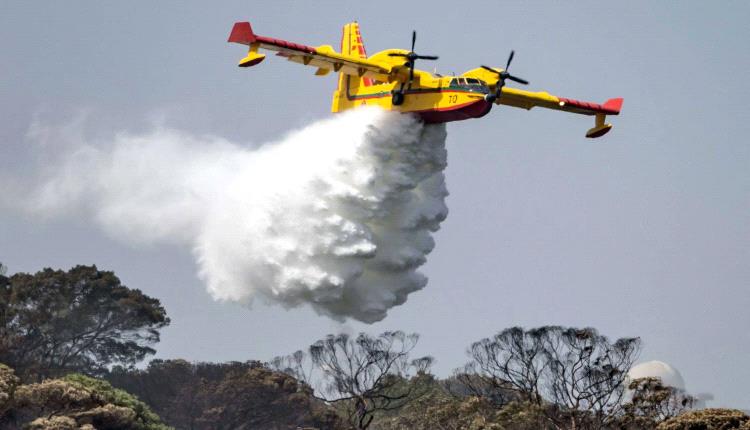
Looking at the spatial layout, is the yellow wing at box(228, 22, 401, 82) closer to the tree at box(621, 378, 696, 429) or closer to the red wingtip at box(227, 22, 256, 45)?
the red wingtip at box(227, 22, 256, 45)

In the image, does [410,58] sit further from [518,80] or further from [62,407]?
[62,407]

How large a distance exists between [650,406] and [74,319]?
153 ft

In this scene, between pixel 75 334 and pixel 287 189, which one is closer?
pixel 287 189

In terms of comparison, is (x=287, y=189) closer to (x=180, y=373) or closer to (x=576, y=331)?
(x=576, y=331)

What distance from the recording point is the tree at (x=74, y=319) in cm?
8688

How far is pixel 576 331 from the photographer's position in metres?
69.9

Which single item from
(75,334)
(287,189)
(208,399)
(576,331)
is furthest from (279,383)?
(287,189)

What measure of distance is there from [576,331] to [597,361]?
2.84 meters

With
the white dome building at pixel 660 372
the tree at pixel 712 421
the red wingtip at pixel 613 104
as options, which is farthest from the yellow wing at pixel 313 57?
the white dome building at pixel 660 372

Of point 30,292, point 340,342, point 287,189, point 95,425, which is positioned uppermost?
point 30,292

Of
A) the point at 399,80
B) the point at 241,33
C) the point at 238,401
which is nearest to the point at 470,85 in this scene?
the point at 399,80

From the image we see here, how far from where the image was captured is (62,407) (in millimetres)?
56344

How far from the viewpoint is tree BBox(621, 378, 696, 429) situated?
5938cm

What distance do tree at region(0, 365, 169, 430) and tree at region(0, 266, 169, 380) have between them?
74.6 feet
